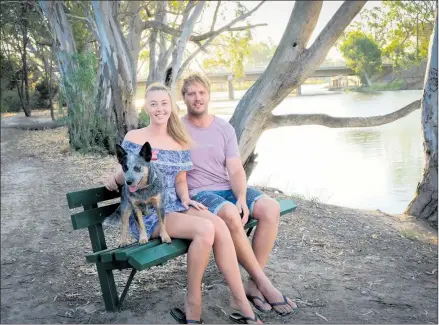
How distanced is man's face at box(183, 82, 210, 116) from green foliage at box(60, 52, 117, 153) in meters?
4.79

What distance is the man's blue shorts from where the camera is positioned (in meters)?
2.63

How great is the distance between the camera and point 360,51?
619cm

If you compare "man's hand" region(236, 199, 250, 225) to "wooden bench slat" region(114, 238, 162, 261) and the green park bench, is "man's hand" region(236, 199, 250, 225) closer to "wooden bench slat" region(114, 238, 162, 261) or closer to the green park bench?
the green park bench

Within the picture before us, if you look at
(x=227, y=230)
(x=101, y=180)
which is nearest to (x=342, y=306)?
(x=227, y=230)

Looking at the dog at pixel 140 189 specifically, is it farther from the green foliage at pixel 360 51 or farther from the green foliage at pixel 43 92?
the green foliage at pixel 43 92

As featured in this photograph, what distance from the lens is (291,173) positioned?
8180 millimetres

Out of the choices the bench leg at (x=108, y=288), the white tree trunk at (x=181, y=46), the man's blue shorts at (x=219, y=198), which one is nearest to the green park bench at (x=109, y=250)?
the bench leg at (x=108, y=288)

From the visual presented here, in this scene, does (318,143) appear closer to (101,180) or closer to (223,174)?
(101,180)

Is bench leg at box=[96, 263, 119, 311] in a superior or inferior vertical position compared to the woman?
inferior

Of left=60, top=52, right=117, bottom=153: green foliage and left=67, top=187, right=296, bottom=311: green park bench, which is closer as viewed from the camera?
left=67, top=187, right=296, bottom=311: green park bench

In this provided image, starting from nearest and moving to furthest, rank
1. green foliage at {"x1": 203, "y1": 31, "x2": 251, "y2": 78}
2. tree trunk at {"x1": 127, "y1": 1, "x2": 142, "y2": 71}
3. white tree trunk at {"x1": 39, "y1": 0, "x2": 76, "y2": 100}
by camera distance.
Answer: white tree trunk at {"x1": 39, "y1": 0, "x2": 76, "y2": 100} < tree trunk at {"x1": 127, "y1": 1, "x2": 142, "y2": 71} < green foliage at {"x1": 203, "y1": 31, "x2": 251, "y2": 78}

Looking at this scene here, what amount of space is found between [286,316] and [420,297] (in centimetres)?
88

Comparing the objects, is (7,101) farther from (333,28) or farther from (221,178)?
(333,28)

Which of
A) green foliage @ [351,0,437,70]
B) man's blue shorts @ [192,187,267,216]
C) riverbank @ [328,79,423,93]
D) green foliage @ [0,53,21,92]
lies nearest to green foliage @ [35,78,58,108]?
green foliage @ [0,53,21,92]
